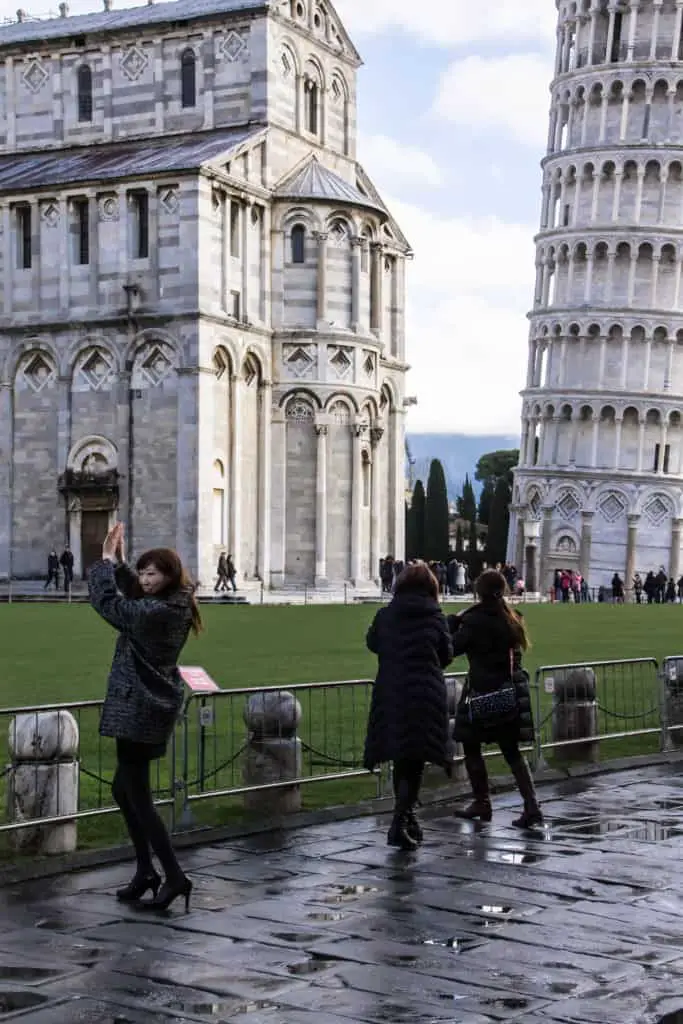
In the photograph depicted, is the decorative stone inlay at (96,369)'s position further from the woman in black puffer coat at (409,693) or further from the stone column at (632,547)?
the woman in black puffer coat at (409,693)

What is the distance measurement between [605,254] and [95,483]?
1930 inches

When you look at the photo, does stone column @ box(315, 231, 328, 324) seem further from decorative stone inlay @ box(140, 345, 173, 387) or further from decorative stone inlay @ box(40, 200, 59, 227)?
decorative stone inlay @ box(40, 200, 59, 227)

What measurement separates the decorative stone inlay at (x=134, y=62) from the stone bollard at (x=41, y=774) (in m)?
54.6

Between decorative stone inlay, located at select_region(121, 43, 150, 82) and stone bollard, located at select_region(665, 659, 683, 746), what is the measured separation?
48596mm

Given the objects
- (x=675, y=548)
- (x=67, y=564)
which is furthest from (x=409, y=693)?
(x=675, y=548)

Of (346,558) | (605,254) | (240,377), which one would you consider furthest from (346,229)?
(605,254)

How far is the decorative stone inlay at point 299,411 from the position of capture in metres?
62.3

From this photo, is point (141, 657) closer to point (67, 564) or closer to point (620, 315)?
point (67, 564)

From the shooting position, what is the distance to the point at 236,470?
59.8 metres

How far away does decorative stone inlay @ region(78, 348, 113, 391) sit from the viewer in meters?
60.4

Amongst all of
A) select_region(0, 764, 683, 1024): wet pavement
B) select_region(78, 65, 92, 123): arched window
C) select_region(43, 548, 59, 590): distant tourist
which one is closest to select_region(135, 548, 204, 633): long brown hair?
select_region(0, 764, 683, 1024): wet pavement

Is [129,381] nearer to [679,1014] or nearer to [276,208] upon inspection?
[276,208]

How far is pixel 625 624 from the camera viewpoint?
45156 millimetres

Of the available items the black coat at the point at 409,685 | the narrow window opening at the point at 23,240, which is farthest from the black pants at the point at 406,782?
the narrow window opening at the point at 23,240
